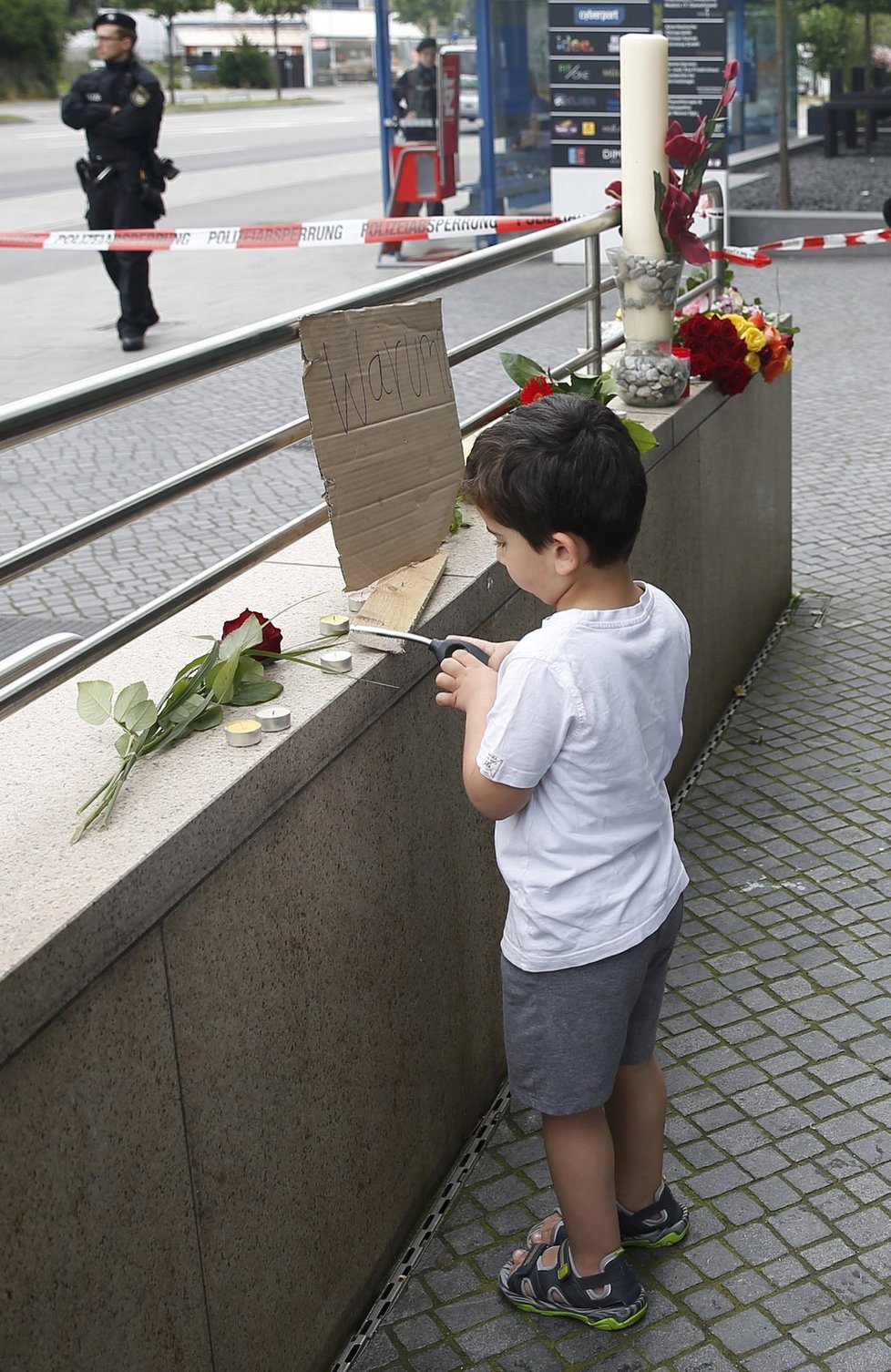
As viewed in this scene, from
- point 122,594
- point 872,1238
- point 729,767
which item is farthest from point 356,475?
point 122,594

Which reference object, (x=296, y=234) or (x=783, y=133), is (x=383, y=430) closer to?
(x=296, y=234)

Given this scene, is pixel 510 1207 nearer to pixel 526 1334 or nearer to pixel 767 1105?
pixel 526 1334

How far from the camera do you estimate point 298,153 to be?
32812 mm

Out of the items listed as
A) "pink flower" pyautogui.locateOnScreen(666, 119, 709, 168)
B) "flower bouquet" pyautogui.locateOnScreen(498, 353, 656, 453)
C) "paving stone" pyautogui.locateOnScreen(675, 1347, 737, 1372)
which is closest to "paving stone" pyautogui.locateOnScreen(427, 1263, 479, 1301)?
"paving stone" pyautogui.locateOnScreen(675, 1347, 737, 1372)

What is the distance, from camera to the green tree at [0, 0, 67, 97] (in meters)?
60.0

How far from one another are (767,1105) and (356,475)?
5.08ft

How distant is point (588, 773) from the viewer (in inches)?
90.5

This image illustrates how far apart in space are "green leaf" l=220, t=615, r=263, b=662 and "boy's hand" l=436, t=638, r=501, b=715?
0.31 meters

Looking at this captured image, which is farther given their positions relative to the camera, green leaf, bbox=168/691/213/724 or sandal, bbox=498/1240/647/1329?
sandal, bbox=498/1240/647/1329

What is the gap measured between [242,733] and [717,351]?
3.12m

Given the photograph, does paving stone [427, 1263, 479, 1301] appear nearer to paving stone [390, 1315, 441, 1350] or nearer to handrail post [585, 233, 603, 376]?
paving stone [390, 1315, 441, 1350]

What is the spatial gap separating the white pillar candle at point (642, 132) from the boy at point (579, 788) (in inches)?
90.2

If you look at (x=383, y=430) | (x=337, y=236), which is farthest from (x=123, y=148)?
(x=383, y=430)

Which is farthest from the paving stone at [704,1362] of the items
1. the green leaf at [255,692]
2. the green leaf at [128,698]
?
the green leaf at [128,698]
